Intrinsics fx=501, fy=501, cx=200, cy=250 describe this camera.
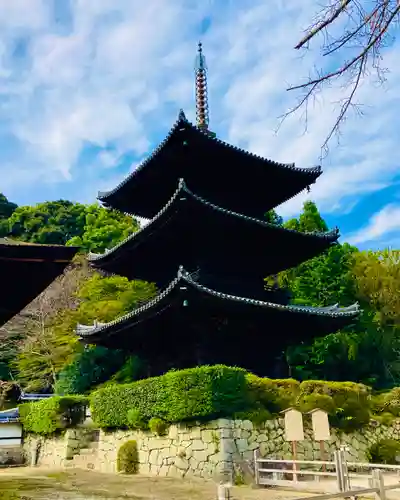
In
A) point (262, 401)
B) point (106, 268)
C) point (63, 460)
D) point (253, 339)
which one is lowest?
point (63, 460)

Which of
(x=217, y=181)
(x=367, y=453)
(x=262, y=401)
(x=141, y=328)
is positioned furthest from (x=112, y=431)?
(x=217, y=181)

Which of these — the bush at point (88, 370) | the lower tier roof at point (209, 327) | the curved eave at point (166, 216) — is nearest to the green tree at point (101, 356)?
the bush at point (88, 370)

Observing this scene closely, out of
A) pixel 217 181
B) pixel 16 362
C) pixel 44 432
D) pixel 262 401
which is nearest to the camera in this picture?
pixel 262 401

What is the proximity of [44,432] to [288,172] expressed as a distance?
569 inches

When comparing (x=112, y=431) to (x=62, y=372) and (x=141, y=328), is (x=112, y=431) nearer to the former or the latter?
(x=141, y=328)

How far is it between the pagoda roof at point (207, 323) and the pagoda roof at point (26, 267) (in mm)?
7240

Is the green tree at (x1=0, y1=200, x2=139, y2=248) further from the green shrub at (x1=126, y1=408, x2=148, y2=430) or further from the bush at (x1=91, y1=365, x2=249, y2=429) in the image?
the bush at (x1=91, y1=365, x2=249, y2=429)

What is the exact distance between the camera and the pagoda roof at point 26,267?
217 inches

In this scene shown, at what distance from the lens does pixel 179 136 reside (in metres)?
16.3

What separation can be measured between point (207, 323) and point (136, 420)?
138 inches

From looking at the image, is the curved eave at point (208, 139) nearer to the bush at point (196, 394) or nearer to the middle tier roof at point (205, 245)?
the middle tier roof at point (205, 245)

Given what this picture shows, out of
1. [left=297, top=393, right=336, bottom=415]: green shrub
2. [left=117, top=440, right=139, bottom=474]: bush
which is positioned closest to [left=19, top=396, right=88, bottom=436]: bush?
[left=117, top=440, right=139, bottom=474]: bush

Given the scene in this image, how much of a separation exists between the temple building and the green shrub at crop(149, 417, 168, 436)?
2.01 meters

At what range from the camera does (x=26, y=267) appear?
228 inches
